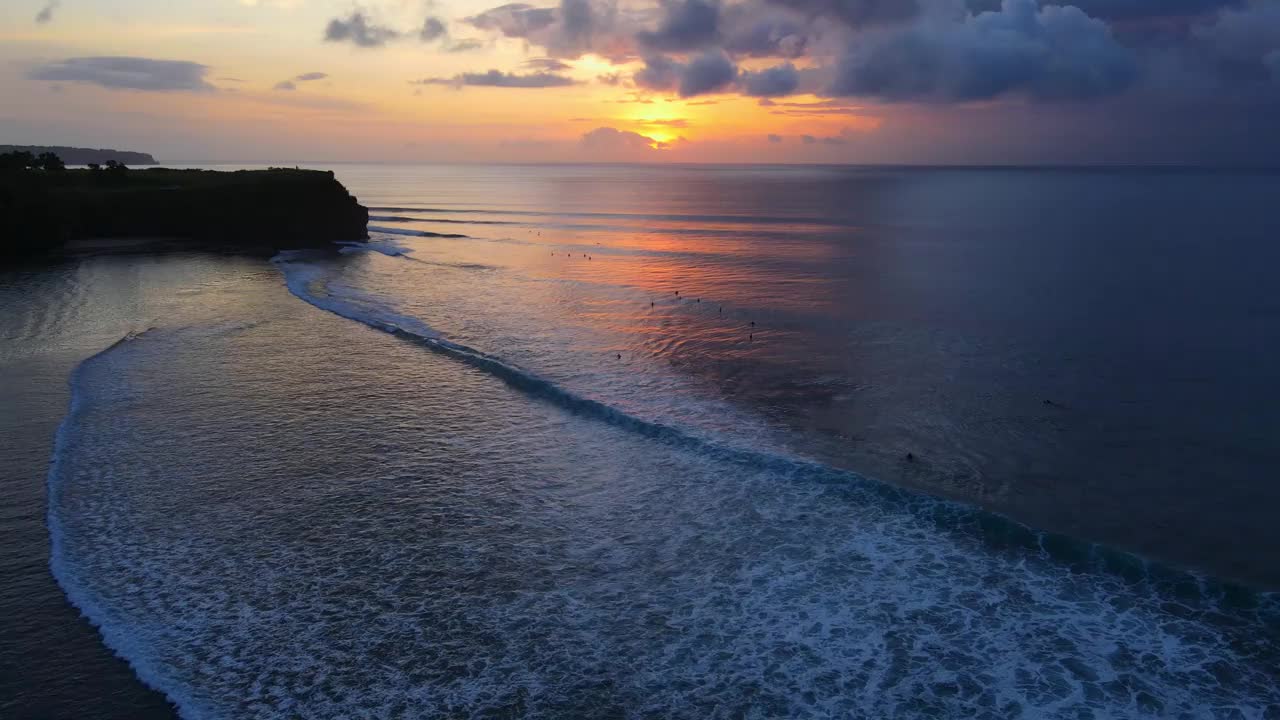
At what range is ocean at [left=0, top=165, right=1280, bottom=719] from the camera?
32.8 feet

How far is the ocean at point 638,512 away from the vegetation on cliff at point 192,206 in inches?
1079

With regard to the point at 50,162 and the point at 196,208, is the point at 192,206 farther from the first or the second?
the point at 50,162

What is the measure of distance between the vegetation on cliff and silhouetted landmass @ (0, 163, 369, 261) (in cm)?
6

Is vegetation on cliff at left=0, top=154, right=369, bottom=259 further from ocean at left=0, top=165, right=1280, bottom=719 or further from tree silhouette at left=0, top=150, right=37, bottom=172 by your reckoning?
ocean at left=0, top=165, right=1280, bottom=719

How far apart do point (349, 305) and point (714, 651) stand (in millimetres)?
28072

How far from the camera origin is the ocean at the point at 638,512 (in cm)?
1000

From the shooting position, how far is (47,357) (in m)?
23.6

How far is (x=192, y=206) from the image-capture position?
58906 millimetres

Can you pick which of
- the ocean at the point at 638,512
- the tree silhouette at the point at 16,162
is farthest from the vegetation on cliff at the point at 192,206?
the ocean at the point at 638,512

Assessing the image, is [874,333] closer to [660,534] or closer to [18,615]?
[660,534]

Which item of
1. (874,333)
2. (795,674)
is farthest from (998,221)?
(795,674)

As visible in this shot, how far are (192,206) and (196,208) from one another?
0.40 m

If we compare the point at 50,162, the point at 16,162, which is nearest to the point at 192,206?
the point at 16,162

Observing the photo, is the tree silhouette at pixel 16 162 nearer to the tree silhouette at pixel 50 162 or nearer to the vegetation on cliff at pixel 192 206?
the vegetation on cliff at pixel 192 206
